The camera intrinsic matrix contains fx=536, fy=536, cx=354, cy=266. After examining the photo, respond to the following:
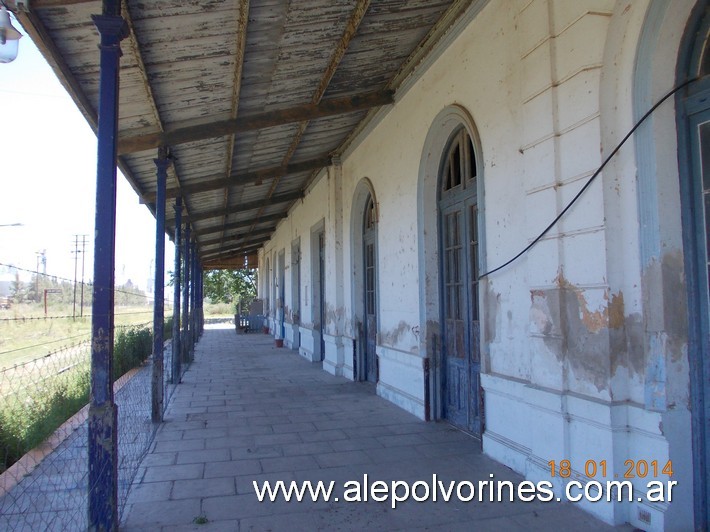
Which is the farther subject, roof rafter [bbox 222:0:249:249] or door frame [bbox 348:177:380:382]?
door frame [bbox 348:177:380:382]

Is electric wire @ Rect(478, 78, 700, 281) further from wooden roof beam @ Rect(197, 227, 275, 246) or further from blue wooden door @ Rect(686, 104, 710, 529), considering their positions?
wooden roof beam @ Rect(197, 227, 275, 246)

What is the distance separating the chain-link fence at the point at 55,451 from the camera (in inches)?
150

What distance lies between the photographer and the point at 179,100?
5.66 metres

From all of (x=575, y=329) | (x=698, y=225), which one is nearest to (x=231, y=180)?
(x=575, y=329)

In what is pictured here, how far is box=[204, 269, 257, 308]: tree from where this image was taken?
120ft

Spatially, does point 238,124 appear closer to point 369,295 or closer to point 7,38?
point 7,38

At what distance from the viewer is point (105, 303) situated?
11.3 ft

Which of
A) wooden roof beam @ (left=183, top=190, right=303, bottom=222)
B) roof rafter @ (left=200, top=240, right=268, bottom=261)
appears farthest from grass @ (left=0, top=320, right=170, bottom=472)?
roof rafter @ (left=200, top=240, right=268, bottom=261)

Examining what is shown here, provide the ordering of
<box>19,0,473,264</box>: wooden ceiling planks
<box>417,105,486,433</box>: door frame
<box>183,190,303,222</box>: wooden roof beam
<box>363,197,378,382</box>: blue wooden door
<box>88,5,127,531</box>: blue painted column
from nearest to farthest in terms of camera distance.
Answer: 1. <box>88,5,127,531</box>: blue painted column
2. <box>19,0,473,264</box>: wooden ceiling planks
3. <box>417,105,486,433</box>: door frame
4. <box>363,197,378,382</box>: blue wooden door
5. <box>183,190,303,222</box>: wooden roof beam

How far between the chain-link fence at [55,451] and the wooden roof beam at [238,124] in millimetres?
2735

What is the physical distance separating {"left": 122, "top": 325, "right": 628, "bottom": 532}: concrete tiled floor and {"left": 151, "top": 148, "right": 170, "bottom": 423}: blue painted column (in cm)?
33

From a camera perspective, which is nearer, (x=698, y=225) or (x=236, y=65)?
(x=698, y=225)

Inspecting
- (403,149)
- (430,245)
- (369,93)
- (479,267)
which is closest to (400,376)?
(430,245)

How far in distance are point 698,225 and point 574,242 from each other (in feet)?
2.33
